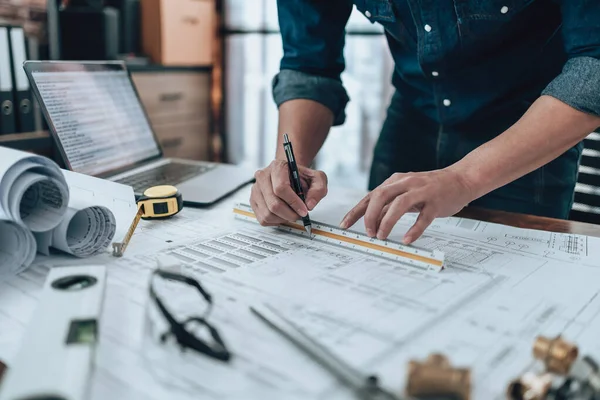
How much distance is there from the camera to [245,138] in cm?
337

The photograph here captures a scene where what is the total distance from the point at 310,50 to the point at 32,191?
648mm

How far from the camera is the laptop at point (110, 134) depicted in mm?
960

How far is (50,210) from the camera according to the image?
2.24ft

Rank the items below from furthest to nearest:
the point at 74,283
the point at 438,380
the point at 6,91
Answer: the point at 6,91, the point at 74,283, the point at 438,380

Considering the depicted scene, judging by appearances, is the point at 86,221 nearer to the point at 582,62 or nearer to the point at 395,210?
the point at 395,210

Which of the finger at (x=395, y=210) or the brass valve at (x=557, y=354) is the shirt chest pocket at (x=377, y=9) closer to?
the finger at (x=395, y=210)

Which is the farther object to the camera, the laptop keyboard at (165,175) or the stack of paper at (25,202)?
the laptop keyboard at (165,175)

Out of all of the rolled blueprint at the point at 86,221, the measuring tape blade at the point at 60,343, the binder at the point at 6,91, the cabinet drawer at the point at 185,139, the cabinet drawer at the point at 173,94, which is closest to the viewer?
the measuring tape blade at the point at 60,343

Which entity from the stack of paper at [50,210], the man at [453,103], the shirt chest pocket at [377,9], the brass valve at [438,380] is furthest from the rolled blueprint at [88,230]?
the shirt chest pocket at [377,9]

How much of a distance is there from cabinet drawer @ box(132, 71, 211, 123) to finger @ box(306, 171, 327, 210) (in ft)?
6.79

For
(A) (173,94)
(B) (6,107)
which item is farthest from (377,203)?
(A) (173,94)

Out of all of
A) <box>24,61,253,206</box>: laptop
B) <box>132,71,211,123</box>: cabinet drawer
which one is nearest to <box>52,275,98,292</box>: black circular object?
<box>24,61,253,206</box>: laptop

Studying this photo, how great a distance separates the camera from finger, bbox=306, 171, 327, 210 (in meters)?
0.83

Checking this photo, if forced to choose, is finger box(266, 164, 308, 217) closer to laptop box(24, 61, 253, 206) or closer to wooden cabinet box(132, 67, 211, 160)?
laptop box(24, 61, 253, 206)
